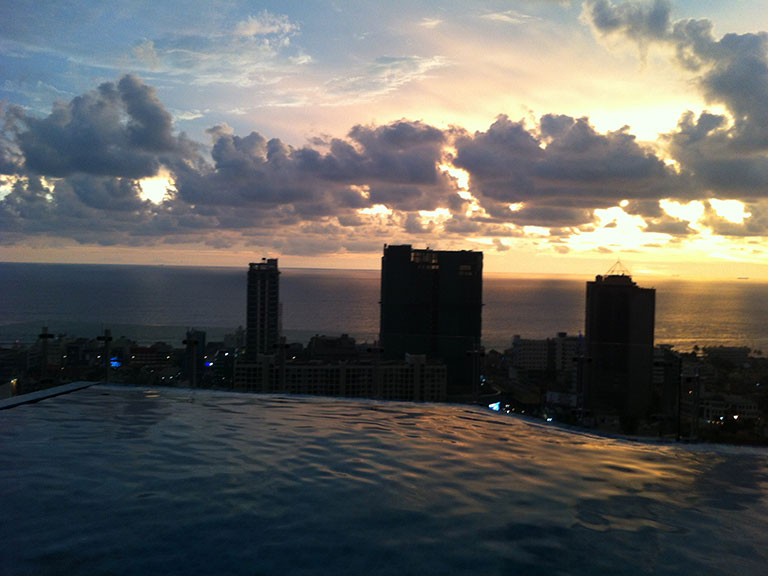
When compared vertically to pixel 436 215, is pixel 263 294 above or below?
below

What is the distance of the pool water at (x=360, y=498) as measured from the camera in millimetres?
3352

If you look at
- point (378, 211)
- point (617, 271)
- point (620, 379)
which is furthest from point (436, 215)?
point (620, 379)

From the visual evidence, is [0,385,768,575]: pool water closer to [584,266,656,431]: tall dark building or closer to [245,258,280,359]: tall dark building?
[584,266,656,431]: tall dark building

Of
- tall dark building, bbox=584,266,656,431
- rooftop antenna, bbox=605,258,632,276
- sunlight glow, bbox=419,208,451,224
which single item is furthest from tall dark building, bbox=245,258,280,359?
sunlight glow, bbox=419,208,451,224

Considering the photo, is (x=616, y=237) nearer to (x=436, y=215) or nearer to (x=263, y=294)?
(x=436, y=215)

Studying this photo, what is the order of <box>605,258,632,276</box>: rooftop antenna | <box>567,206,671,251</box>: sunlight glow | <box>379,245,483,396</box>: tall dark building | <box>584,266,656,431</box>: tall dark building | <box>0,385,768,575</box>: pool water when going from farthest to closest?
<box>567,206,671,251</box>: sunlight glow < <box>379,245,483,396</box>: tall dark building < <box>605,258,632,276</box>: rooftop antenna < <box>584,266,656,431</box>: tall dark building < <box>0,385,768,575</box>: pool water

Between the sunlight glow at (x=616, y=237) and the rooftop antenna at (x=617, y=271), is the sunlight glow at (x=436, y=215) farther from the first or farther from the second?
the rooftop antenna at (x=617, y=271)

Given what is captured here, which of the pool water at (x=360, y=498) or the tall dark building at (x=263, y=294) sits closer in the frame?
the pool water at (x=360, y=498)

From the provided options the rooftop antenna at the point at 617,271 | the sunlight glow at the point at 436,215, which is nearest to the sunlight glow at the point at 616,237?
the sunlight glow at the point at 436,215

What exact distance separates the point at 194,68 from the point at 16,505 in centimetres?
2011

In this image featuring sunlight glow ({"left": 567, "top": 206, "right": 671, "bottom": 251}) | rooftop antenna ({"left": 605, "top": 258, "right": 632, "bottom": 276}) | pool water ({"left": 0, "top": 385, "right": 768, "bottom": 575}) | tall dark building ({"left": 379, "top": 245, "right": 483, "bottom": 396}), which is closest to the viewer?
pool water ({"left": 0, "top": 385, "right": 768, "bottom": 575})

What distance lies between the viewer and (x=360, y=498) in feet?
14.3

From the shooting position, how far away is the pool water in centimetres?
335

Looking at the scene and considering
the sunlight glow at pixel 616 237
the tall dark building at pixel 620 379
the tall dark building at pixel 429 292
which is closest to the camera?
the tall dark building at pixel 620 379
